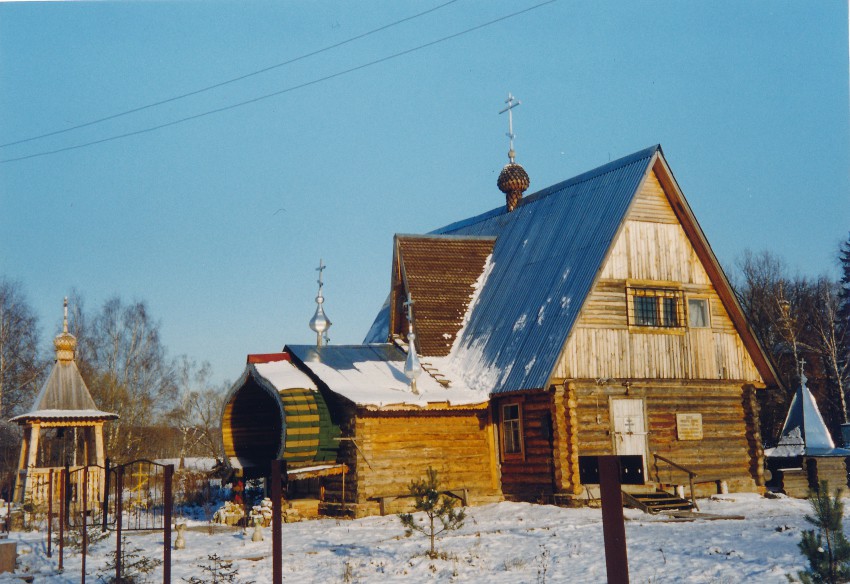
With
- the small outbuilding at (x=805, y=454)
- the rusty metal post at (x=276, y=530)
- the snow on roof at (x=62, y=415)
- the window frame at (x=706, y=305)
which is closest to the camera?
the rusty metal post at (x=276, y=530)

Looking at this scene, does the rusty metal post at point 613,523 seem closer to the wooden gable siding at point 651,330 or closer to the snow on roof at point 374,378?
the snow on roof at point 374,378

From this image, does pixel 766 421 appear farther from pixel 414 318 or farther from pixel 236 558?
pixel 236 558

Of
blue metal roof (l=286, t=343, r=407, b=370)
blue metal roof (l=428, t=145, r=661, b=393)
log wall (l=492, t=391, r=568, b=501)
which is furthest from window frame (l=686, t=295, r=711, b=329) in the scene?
blue metal roof (l=286, t=343, r=407, b=370)

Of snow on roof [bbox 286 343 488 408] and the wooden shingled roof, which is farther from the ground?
the wooden shingled roof

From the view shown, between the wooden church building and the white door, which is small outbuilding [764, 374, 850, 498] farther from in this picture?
the white door

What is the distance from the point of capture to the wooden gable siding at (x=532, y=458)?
21016mm

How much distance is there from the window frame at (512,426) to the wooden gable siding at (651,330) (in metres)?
1.75

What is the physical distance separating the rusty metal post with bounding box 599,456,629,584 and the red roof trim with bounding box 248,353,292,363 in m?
18.0

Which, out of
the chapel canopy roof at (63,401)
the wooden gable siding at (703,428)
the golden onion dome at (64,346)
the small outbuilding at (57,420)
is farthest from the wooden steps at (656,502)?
the golden onion dome at (64,346)

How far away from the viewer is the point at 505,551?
14.5 metres

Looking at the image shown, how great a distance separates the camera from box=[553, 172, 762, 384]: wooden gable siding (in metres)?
21.4

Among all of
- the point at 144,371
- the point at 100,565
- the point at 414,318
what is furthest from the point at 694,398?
the point at 144,371

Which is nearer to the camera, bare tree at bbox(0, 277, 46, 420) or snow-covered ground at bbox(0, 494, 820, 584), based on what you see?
snow-covered ground at bbox(0, 494, 820, 584)

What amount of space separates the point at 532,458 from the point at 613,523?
1625 cm
